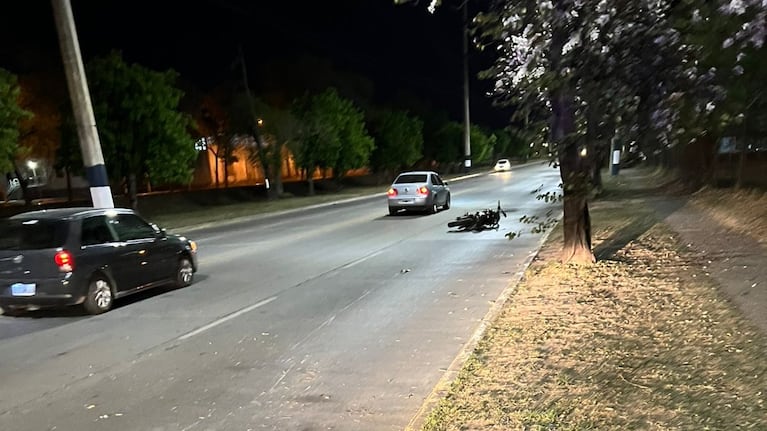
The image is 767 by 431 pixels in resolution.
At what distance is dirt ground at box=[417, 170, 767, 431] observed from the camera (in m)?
4.46

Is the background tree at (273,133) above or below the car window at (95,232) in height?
above

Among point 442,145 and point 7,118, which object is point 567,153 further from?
point 442,145

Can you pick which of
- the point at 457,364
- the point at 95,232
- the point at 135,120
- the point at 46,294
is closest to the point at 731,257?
the point at 457,364

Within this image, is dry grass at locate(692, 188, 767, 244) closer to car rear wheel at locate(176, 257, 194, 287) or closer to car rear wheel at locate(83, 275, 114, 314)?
car rear wheel at locate(176, 257, 194, 287)

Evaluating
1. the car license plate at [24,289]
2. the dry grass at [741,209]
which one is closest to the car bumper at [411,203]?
the dry grass at [741,209]

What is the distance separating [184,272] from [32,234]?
8.42 feet

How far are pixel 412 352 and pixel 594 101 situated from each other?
3.54 metres

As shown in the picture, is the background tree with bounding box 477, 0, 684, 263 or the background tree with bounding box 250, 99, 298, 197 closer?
the background tree with bounding box 477, 0, 684, 263

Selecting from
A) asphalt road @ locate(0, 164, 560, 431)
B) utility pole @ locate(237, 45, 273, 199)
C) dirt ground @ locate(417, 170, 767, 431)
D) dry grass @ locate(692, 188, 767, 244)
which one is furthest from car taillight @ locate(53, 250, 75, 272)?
utility pole @ locate(237, 45, 273, 199)

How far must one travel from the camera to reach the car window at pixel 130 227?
9.78m

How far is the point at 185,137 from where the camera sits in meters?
27.9

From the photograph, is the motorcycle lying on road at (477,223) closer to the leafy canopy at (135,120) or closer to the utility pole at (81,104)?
the utility pole at (81,104)

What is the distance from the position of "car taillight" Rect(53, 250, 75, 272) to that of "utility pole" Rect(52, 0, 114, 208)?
5.87m

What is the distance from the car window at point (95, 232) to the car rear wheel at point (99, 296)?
53 centimetres
